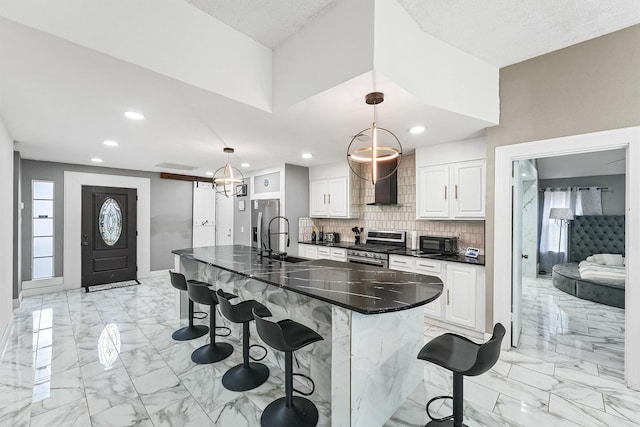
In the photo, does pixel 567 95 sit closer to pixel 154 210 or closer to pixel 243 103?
pixel 243 103

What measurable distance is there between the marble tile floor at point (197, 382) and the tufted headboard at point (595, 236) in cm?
322

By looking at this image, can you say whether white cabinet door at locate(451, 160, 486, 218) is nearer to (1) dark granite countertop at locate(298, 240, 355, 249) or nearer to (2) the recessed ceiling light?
(1) dark granite countertop at locate(298, 240, 355, 249)

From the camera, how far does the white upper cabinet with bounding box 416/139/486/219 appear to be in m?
3.59

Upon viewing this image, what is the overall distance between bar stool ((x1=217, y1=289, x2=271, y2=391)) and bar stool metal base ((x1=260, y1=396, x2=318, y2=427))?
0.38m

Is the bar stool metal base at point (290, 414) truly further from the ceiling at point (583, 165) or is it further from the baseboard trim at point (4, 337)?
the ceiling at point (583, 165)

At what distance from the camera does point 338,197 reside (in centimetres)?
535

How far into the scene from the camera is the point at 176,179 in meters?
6.73

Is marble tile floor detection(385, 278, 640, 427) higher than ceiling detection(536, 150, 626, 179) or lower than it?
lower

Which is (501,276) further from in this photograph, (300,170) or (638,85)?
(300,170)

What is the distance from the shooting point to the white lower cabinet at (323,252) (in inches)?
190

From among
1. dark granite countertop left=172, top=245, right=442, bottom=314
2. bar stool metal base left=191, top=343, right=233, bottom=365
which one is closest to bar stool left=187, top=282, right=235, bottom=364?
bar stool metal base left=191, top=343, right=233, bottom=365

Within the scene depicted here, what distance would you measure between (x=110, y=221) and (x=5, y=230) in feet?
9.15

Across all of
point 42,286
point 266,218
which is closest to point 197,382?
point 266,218

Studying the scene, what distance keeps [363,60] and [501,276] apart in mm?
2638
